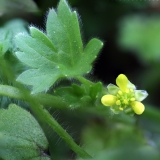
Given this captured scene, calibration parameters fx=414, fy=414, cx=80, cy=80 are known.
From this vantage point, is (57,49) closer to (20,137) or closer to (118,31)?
(20,137)

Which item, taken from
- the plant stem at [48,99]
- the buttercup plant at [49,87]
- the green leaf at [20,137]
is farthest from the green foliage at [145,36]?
the green leaf at [20,137]

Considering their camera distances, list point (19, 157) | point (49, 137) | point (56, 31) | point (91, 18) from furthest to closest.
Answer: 1. point (91, 18)
2. point (49, 137)
3. point (56, 31)
4. point (19, 157)

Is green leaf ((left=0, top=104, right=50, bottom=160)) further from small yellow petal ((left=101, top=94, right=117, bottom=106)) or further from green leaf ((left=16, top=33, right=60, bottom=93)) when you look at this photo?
small yellow petal ((left=101, top=94, right=117, bottom=106))

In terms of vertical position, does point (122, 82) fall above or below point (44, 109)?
above

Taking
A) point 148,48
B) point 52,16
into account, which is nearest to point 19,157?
point 52,16

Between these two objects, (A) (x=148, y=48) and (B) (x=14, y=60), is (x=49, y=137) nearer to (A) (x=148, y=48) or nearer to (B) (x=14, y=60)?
(B) (x=14, y=60)

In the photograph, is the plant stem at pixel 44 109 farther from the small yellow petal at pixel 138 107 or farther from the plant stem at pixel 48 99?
the small yellow petal at pixel 138 107

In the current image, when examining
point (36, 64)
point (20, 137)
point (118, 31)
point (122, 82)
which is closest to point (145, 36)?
point (118, 31)
